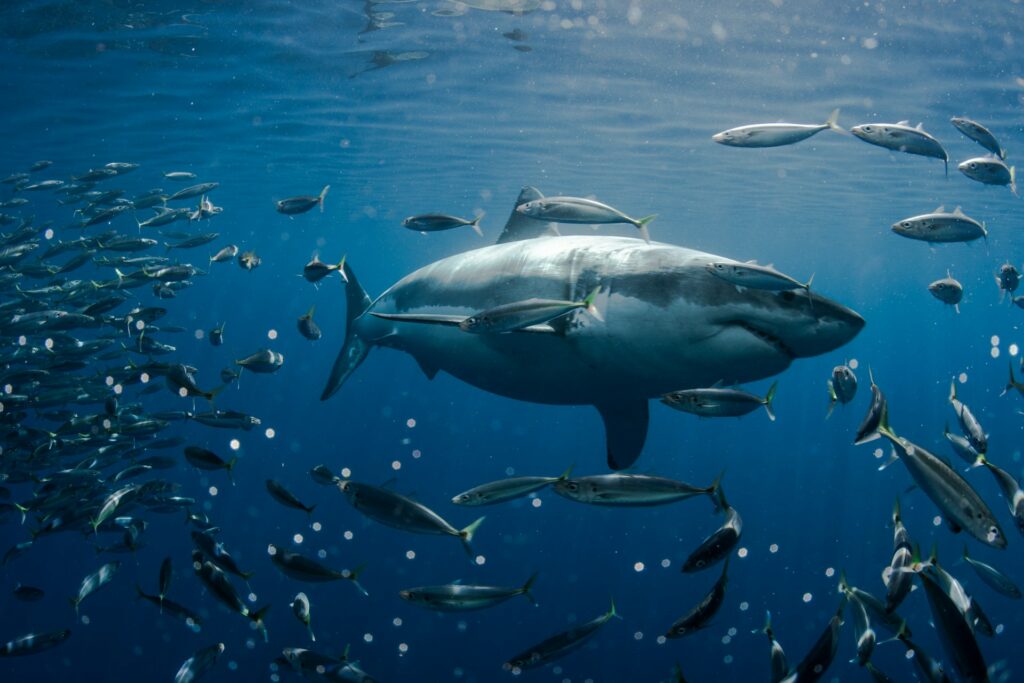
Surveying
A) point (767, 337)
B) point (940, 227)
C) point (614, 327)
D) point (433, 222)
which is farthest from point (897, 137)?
point (433, 222)

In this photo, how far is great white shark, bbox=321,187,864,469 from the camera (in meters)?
3.13

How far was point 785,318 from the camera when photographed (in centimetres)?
300

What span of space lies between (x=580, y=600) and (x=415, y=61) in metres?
15.4

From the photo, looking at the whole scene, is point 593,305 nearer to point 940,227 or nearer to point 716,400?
point 716,400

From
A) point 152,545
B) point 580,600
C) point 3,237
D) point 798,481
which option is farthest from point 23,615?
point 798,481

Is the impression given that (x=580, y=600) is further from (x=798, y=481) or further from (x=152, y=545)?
(x=798, y=481)

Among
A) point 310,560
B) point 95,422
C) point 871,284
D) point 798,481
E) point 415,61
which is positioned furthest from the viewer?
point 871,284

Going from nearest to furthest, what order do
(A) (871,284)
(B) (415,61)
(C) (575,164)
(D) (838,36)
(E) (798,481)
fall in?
1. (D) (838,36)
2. (B) (415,61)
3. (C) (575,164)
4. (E) (798,481)
5. (A) (871,284)

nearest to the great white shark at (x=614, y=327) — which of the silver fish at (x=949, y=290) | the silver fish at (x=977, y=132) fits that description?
the silver fish at (x=977, y=132)

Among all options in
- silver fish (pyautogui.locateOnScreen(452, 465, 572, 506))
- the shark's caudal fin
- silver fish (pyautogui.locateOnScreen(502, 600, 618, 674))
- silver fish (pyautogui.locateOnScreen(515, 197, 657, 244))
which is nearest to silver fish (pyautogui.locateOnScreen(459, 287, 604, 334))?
silver fish (pyautogui.locateOnScreen(452, 465, 572, 506))

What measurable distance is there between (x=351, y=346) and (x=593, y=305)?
178 inches

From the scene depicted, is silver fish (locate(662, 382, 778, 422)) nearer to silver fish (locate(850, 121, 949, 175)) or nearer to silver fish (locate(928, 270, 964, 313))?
silver fish (locate(850, 121, 949, 175))

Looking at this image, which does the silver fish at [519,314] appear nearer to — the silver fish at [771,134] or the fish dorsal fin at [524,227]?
the silver fish at [771,134]

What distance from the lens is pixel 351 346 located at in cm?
747
